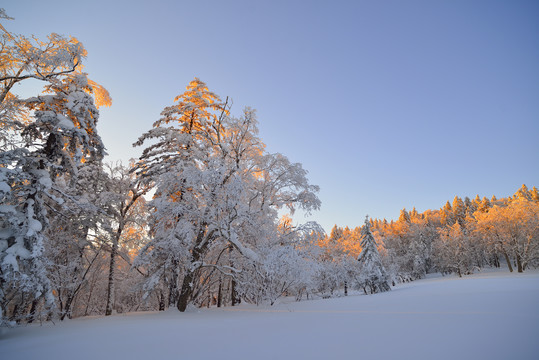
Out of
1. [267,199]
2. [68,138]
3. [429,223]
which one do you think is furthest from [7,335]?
[429,223]

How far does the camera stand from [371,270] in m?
25.0

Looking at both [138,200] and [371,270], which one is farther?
[371,270]

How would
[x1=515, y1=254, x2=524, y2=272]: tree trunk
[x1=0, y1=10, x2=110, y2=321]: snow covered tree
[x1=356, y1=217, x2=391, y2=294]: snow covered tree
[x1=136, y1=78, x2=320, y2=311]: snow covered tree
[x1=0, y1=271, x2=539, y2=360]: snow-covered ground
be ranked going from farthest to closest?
[x1=515, y1=254, x2=524, y2=272]: tree trunk → [x1=356, y1=217, x2=391, y2=294]: snow covered tree → [x1=136, y1=78, x2=320, y2=311]: snow covered tree → [x1=0, y1=10, x2=110, y2=321]: snow covered tree → [x1=0, y1=271, x2=539, y2=360]: snow-covered ground

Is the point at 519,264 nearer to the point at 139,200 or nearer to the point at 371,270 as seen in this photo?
the point at 371,270

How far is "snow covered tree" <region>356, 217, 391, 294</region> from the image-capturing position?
2458cm

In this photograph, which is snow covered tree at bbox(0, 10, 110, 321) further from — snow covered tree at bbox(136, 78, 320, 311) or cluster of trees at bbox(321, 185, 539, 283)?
cluster of trees at bbox(321, 185, 539, 283)

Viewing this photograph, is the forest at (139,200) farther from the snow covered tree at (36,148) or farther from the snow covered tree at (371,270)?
the snow covered tree at (371,270)

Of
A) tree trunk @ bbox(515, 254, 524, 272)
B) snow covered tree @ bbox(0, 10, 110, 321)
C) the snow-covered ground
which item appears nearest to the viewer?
the snow-covered ground

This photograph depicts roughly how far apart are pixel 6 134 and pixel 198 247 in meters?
7.67

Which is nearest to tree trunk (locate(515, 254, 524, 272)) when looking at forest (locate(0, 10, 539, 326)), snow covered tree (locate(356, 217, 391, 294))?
snow covered tree (locate(356, 217, 391, 294))

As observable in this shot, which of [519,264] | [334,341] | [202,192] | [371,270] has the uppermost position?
[202,192]

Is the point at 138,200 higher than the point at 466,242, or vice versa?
the point at 138,200

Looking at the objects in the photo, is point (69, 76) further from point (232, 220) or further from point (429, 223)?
point (429, 223)

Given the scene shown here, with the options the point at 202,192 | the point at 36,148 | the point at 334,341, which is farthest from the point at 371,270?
the point at 36,148
